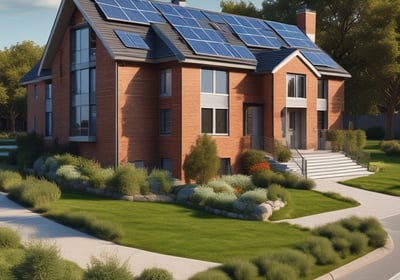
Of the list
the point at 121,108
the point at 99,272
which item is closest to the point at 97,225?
the point at 99,272

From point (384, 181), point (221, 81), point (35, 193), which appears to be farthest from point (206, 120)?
point (35, 193)

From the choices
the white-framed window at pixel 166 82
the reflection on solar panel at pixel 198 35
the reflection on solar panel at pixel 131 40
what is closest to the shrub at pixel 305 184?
the reflection on solar panel at pixel 198 35

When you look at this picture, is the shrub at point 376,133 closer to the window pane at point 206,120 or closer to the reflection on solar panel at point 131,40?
the window pane at point 206,120

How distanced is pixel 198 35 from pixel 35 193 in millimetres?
13188

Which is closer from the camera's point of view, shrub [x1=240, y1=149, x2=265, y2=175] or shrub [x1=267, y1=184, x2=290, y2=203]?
shrub [x1=267, y1=184, x2=290, y2=203]

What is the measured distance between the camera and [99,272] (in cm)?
926

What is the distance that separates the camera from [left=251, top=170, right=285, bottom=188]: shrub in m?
24.2

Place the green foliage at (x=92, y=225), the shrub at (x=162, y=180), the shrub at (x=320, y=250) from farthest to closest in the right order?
the shrub at (x=162, y=180) < the green foliage at (x=92, y=225) < the shrub at (x=320, y=250)

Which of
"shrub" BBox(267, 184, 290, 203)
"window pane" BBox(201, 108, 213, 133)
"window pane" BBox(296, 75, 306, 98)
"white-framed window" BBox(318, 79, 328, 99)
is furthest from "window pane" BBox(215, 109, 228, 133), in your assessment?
"white-framed window" BBox(318, 79, 328, 99)

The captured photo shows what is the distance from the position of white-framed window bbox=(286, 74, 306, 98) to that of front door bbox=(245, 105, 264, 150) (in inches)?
80.6

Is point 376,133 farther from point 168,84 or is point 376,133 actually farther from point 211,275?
point 211,275

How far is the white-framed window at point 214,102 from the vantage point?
27953 millimetres

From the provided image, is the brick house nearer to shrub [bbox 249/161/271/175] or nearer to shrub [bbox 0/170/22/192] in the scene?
shrub [bbox 249/161/271/175]

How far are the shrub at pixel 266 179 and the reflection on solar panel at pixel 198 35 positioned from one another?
6.68m
